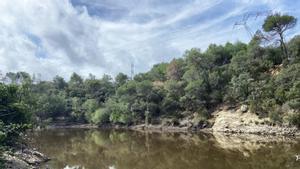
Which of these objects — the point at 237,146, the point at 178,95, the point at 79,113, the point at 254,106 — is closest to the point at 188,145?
the point at 237,146

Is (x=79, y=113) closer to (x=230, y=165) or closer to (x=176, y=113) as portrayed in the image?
(x=176, y=113)

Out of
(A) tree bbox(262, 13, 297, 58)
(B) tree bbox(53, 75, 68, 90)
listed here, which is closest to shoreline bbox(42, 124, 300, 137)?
(A) tree bbox(262, 13, 297, 58)

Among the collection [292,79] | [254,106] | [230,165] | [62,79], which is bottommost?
[230,165]

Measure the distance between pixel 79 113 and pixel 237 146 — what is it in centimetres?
6279

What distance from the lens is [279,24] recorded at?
6475 centimetres

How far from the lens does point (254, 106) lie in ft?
190

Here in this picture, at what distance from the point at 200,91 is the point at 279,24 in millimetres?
18823

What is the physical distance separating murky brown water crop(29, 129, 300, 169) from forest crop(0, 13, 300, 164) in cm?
631

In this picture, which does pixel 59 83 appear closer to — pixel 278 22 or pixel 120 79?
pixel 120 79

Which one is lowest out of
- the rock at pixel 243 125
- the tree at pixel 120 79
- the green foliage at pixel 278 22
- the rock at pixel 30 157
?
the rock at pixel 30 157

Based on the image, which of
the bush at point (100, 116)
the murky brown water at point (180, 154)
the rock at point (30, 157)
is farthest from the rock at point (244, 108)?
the bush at point (100, 116)

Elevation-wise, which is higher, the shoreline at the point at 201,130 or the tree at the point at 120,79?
the tree at the point at 120,79

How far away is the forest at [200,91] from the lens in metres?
52.7

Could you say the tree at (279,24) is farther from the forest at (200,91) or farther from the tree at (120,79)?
the tree at (120,79)
